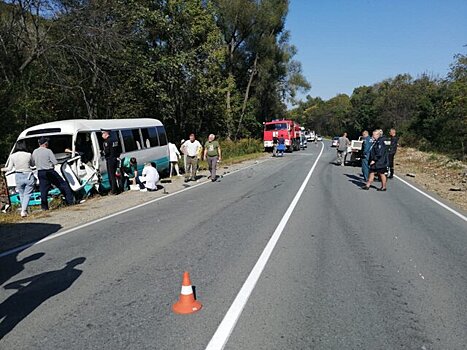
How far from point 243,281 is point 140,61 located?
21038mm

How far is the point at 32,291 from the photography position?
4.52 meters

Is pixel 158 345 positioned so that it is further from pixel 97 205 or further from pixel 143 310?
pixel 97 205

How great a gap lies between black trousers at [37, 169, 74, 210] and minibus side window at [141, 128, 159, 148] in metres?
5.26

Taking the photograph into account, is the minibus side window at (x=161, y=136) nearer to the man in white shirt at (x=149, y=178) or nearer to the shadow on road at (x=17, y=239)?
the man in white shirt at (x=149, y=178)

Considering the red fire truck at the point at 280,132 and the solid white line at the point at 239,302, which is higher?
the red fire truck at the point at 280,132

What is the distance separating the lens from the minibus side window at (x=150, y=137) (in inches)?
608

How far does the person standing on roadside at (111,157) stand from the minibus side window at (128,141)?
3.76 ft

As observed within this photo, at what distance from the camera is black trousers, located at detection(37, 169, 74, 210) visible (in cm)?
977

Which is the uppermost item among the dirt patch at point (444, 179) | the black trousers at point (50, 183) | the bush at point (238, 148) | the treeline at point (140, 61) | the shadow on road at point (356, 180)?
the treeline at point (140, 61)

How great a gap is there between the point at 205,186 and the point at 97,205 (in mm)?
4394

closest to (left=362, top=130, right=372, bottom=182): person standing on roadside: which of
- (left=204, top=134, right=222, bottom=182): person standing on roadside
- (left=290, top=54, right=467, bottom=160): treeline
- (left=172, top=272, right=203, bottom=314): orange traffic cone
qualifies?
(left=204, top=134, right=222, bottom=182): person standing on roadside

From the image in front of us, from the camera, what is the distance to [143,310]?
3928 mm

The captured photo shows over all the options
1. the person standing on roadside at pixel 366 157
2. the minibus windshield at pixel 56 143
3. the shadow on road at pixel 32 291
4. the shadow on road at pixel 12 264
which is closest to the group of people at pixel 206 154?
the minibus windshield at pixel 56 143

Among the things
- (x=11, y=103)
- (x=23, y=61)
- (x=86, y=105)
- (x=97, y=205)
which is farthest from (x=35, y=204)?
(x=86, y=105)
